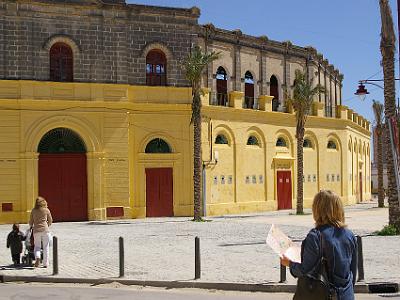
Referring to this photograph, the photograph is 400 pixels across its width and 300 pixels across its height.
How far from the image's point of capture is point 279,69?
131 feet

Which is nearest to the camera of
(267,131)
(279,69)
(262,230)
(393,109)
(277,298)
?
(277,298)

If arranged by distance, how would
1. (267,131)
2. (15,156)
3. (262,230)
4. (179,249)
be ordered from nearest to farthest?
(179,249) < (262,230) < (15,156) < (267,131)

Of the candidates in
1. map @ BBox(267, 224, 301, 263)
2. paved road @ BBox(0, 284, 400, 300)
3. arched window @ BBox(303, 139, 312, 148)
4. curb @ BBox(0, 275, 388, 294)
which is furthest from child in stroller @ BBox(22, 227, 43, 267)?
arched window @ BBox(303, 139, 312, 148)

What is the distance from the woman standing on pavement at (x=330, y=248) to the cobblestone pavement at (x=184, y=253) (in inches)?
→ 276

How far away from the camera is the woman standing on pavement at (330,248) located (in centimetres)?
523

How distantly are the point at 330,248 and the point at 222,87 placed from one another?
31.4 metres

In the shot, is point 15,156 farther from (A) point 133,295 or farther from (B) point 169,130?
(A) point 133,295

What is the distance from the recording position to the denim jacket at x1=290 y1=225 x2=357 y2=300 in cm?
522

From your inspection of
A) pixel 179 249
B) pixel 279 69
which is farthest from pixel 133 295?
pixel 279 69

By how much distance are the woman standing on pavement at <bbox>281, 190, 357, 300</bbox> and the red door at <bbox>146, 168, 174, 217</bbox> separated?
2622 centimetres

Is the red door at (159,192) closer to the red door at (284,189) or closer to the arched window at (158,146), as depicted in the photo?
the arched window at (158,146)

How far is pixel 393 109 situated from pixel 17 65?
54.0ft

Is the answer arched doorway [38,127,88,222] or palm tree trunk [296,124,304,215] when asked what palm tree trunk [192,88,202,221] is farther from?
palm tree trunk [296,124,304,215]

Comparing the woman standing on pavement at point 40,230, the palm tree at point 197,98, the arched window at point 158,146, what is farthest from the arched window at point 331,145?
the woman standing on pavement at point 40,230
